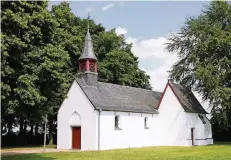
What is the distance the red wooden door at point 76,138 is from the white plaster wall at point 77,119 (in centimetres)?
40

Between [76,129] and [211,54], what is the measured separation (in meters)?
18.7

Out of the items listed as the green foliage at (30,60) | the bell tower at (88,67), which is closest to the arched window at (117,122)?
the bell tower at (88,67)

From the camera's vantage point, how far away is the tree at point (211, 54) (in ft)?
125

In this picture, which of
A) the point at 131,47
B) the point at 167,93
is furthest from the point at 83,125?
the point at 131,47

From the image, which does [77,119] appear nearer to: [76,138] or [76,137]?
[76,137]

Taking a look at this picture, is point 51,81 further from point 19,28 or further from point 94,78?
point 94,78

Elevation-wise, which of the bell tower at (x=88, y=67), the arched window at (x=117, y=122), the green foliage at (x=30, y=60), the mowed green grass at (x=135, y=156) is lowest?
the mowed green grass at (x=135, y=156)

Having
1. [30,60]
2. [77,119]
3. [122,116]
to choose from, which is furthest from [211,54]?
[30,60]

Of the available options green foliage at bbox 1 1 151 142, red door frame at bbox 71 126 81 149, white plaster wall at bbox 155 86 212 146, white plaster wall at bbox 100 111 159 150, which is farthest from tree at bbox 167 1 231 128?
green foliage at bbox 1 1 151 142

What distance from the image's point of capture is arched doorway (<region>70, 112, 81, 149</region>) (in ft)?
116

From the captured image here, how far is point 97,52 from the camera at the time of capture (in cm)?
5066

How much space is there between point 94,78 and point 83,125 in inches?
228

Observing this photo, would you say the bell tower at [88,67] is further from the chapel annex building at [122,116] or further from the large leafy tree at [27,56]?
the large leafy tree at [27,56]

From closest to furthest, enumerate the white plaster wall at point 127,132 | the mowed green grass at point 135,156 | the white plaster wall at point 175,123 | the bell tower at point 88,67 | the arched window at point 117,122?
1. the mowed green grass at point 135,156
2. the white plaster wall at point 127,132
3. the arched window at point 117,122
4. the bell tower at point 88,67
5. the white plaster wall at point 175,123
